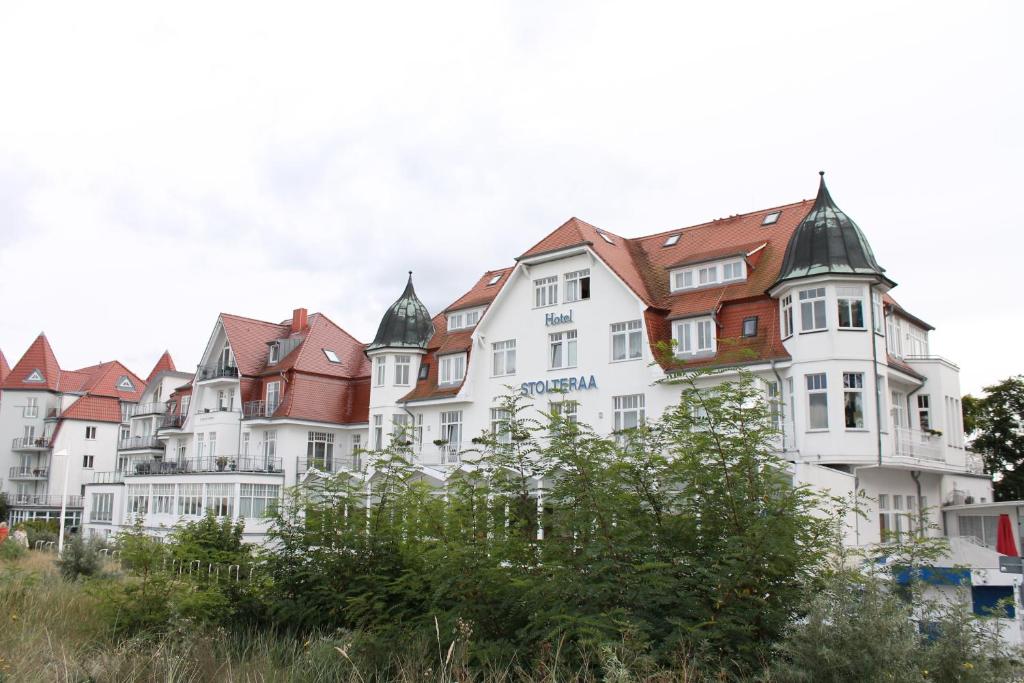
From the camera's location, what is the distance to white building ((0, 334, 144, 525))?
61969 millimetres

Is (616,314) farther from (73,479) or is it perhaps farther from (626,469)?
(73,479)

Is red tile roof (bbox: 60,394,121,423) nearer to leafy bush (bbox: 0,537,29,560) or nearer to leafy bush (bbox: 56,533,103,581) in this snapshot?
leafy bush (bbox: 0,537,29,560)

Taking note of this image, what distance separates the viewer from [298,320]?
4566cm

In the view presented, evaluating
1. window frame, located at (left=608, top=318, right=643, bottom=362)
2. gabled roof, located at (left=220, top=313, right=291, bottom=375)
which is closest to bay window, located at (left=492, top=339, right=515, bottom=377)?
window frame, located at (left=608, top=318, right=643, bottom=362)

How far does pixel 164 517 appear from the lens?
136 feet

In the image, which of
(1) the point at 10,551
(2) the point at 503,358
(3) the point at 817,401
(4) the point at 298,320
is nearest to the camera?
(1) the point at 10,551

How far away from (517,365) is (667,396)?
6.61 metres

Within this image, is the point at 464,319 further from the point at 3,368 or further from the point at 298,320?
the point at 3,368

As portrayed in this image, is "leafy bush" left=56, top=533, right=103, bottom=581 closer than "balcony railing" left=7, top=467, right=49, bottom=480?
Yes

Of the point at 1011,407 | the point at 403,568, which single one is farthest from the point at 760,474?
the point at 1011,407

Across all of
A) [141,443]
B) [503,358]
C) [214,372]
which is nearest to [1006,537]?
[503,358]

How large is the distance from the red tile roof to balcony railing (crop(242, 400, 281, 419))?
28.5 metres

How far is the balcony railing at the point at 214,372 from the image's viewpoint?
140ft

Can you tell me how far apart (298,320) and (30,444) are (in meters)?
32.4
